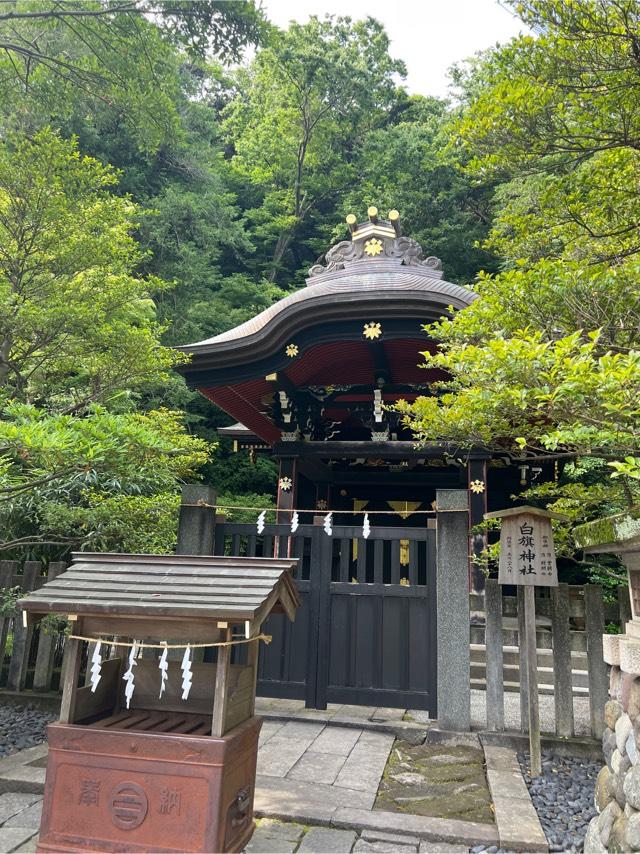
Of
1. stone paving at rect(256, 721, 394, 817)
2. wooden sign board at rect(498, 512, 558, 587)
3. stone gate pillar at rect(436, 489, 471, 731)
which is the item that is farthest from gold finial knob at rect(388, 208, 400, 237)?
stone paving at rect(256, 721, 394, 817)

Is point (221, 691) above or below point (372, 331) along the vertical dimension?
below

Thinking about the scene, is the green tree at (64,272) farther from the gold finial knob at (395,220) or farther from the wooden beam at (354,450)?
the gold finial knob at (395,220)

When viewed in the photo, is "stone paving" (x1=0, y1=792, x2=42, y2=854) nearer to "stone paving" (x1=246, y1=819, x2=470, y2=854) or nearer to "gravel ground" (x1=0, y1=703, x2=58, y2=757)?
"gravel ground" (x1=0, y1=703, x2=58, y2=757)

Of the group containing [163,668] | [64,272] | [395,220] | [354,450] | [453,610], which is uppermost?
[395,220]

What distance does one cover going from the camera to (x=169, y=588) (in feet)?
9.85

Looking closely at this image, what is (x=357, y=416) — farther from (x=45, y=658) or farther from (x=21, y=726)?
(x=21, y=726)

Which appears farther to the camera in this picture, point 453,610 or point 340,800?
point 453,610

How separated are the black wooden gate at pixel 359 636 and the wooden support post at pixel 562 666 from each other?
1.05 metres

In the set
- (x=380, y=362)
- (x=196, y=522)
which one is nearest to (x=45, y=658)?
(x=196, y=522)

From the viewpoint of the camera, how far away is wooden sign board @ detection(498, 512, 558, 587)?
4.49m

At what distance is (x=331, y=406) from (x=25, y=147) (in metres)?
5.74

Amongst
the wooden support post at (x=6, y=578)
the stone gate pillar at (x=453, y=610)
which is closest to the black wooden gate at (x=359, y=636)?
the stone gate pillar at (x=453, y=610)

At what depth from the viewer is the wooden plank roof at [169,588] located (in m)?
2.79

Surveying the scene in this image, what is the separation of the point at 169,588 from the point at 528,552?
9.88 ft
